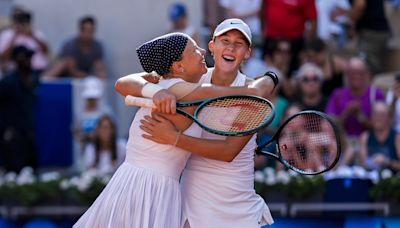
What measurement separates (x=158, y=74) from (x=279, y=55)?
6.02 m

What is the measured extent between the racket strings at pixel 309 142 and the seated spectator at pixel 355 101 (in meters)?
3.71

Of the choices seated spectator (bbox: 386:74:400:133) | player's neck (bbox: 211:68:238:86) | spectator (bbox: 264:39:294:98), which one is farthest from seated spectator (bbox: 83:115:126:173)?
player's neck (bbox: 211:68:238:86)

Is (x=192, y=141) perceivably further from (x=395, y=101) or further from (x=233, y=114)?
(x=395, y=101)

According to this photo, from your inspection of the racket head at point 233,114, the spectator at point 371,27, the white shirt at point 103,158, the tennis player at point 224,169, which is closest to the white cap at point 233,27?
the tennis player at point 224,169

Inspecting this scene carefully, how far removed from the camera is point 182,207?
6.73 m

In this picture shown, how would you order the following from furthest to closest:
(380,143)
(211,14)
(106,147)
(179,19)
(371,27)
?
(371,27), (211,14), (179,19), (106,147), (380,143)

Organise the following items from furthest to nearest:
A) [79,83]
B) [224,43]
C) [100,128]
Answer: [79,83] < [100,128] < [224,43]

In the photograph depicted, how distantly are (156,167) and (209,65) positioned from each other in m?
5.16

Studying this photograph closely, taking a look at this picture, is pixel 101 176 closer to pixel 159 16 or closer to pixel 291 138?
pixel 159 16

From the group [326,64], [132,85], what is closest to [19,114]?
[326,64]

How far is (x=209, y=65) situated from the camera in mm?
11656

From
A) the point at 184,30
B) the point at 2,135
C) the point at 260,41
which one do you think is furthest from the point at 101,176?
the point at 260,41

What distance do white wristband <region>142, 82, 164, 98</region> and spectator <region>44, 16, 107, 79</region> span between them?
619 centimetres

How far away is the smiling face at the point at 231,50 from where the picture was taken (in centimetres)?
651
